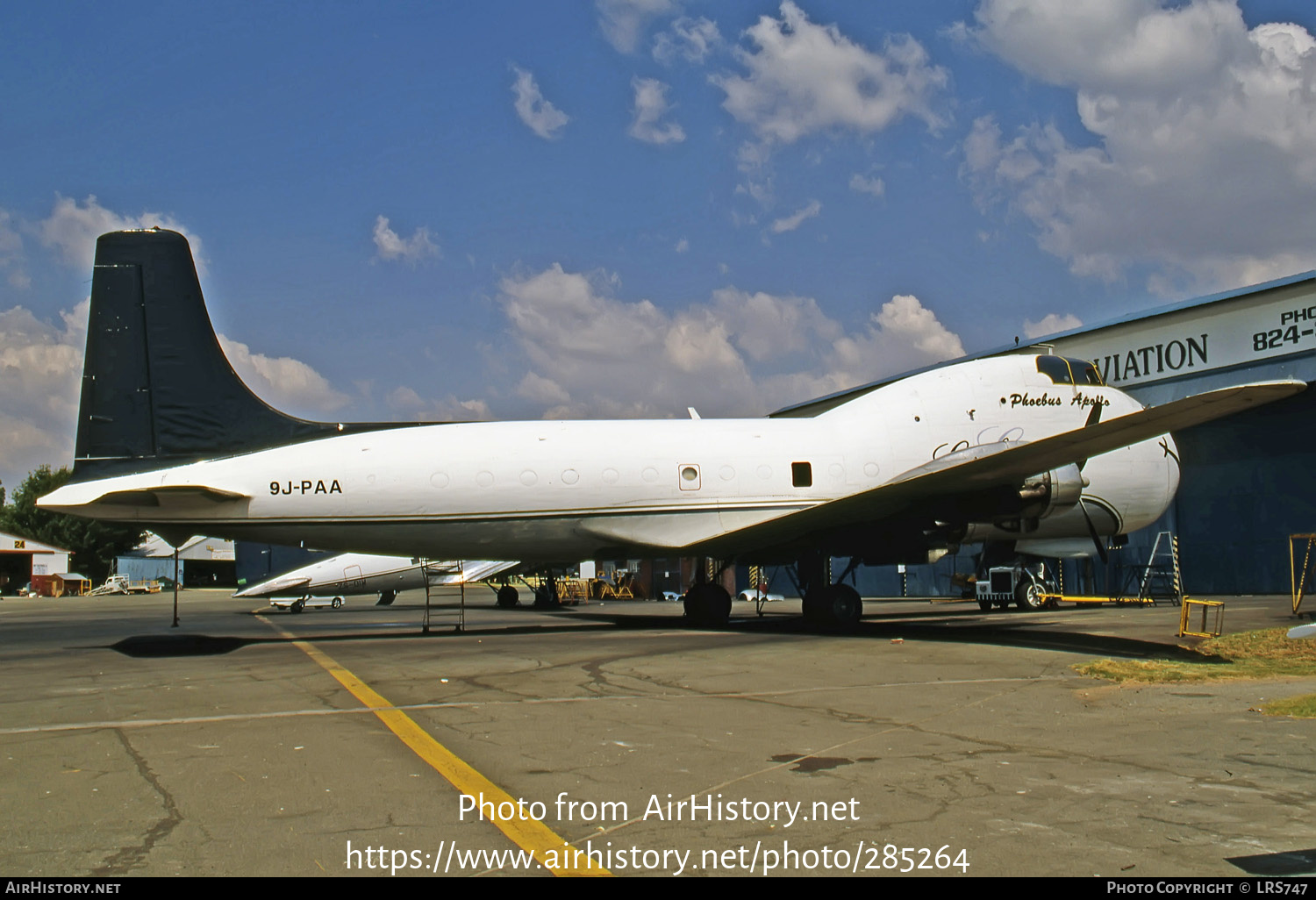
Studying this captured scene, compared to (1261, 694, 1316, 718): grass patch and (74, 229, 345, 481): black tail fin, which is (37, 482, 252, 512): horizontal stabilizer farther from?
(1261, 694, 1316, 718): grass patch

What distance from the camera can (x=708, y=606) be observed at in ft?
66.2

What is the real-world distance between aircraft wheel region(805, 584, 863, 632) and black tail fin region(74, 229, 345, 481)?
11.2 metres

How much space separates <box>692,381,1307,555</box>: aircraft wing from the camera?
39.4 feet

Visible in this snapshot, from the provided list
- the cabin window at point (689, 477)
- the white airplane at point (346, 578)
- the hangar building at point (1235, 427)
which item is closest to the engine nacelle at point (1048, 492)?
the cabin window at point (689, 477)

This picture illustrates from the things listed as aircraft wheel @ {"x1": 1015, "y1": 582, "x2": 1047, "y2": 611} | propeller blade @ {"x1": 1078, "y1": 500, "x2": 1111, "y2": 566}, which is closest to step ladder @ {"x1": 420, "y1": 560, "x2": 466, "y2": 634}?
propeller blade @ {"x1": 1078, "y1": 500, "x2": 1111, "y2": 566}

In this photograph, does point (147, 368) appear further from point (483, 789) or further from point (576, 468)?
point (483, 789)

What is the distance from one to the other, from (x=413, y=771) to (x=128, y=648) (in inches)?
503

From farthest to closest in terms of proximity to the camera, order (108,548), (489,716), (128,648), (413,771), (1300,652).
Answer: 1. (108,548)
2. (128,648)
3. (1300,652)
4. (489,716)
5. (413,771)

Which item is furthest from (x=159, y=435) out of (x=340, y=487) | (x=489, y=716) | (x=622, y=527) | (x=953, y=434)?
(x=953, y=434)

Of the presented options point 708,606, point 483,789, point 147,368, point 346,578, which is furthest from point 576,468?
point 346,578

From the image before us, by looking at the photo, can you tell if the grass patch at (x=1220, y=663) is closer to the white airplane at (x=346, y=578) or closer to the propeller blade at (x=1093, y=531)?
the propeller blade at (x=1093, y=531)

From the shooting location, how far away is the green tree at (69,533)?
97.1 metres

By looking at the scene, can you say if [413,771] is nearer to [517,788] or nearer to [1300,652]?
[517,788]

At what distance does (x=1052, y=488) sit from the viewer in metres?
17.0
